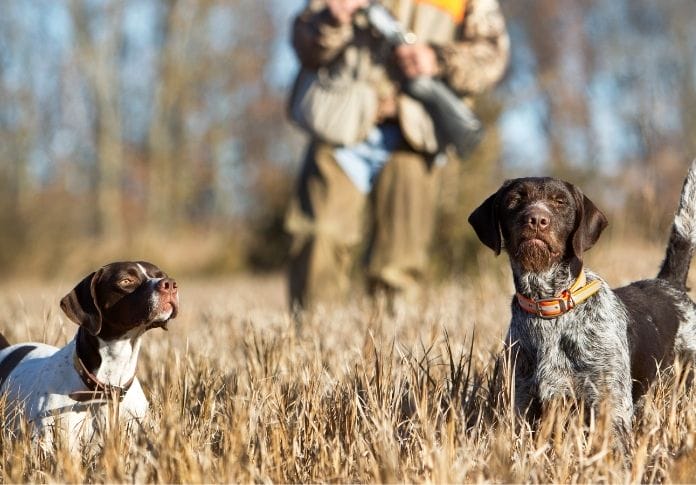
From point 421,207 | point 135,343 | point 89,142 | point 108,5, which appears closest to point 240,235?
point 108,5

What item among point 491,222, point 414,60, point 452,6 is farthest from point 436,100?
point 491,222

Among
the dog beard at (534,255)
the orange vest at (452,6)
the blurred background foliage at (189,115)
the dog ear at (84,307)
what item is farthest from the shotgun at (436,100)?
the blurred background foliage at (189,115)

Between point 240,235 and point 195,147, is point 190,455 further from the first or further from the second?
point 195,147

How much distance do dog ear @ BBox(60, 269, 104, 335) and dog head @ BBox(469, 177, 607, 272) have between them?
1.42m

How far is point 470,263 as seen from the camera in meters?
10.3

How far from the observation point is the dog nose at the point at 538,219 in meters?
3.09

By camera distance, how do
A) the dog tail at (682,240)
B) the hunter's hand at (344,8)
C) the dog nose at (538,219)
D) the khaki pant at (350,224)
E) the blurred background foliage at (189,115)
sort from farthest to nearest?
the blurred background foliage at (189,115)
the khaki pant at (350,224)
the hunter's hand at (344,8)
the dog tail at (682,240)
the dog nose at (538,219)

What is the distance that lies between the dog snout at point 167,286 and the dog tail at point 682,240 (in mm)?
2051

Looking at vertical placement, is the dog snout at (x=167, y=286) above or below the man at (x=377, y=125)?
below

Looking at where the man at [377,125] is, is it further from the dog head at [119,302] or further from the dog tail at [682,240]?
the dog head at [119,302]

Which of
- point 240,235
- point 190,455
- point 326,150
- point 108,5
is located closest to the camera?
point 190,455

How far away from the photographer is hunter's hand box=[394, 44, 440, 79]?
589cm

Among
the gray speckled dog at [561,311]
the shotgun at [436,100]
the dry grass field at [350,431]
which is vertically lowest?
the dry grass field at [350,431]

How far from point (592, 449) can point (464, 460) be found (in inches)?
16.2
